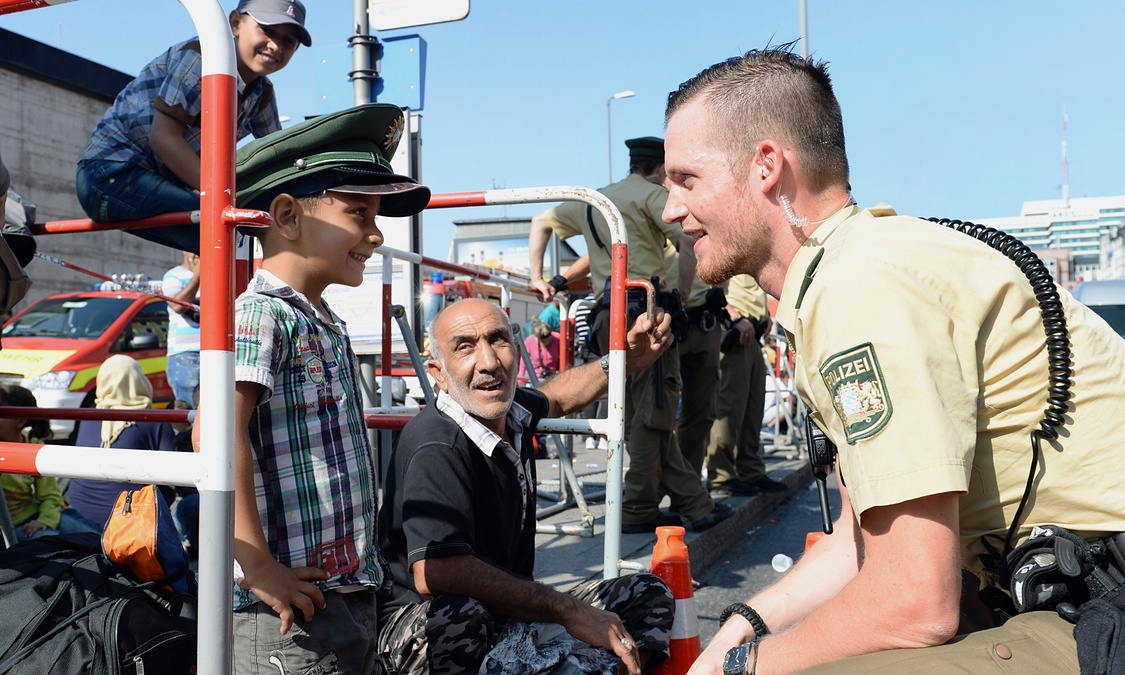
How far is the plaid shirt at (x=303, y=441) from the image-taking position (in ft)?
6.26

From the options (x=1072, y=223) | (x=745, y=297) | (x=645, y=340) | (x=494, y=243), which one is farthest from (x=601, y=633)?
(x=1072, y=223)

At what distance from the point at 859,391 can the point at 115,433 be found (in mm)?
4954

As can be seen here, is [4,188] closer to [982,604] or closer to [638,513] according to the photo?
[982,604]

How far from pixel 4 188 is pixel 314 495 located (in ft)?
5.86

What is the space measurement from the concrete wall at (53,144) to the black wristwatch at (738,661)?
2248cm

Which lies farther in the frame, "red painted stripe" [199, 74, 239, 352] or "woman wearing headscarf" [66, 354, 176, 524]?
"woman wearing headscarf" [66, 354, 176, 524]

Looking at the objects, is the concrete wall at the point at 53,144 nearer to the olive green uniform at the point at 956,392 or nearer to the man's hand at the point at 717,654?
the man's hand at the point at 717,654

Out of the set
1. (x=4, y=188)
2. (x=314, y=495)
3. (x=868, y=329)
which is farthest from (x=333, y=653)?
(x=4, y=188)

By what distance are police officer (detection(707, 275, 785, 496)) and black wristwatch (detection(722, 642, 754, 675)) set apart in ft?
16.8

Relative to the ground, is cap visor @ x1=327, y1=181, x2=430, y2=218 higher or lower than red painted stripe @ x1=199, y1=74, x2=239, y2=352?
higher

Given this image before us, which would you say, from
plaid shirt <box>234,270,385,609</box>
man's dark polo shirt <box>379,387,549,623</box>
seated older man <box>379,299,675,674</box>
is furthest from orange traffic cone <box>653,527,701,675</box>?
plaid shirt <box>234,270,385,609</box>

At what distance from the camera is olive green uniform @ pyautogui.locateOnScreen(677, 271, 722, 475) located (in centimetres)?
590

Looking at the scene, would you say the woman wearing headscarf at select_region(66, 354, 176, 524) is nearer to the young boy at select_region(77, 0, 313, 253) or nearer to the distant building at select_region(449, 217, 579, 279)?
→ the young boy at select_region(77, 0, 313, 253)

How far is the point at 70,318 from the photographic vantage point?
10.9m
